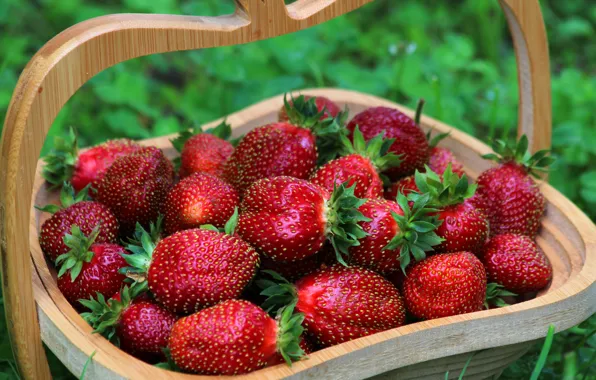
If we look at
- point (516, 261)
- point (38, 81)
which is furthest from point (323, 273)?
point (38, 81)

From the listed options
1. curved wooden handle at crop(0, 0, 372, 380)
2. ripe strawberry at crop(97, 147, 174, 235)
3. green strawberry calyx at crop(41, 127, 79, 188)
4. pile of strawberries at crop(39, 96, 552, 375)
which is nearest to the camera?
curved wooden handle at crop(0, 0, 372, 380)

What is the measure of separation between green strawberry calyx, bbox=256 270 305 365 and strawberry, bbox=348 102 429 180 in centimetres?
35

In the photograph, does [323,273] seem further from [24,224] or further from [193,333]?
[24,224]

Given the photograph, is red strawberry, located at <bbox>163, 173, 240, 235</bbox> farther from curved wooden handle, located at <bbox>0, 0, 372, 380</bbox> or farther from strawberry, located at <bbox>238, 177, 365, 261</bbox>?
curved wooden handle, located at <bbox>0, 0, 372, 380</bbox>

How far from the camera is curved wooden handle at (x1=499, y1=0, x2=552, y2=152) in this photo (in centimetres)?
147

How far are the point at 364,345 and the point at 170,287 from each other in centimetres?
27

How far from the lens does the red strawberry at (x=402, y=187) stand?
4.50ft

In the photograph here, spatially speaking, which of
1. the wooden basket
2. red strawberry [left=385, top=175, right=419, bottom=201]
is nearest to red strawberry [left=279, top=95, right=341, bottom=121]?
red strawberry [left=385, top=175, right=419, bottom=201]

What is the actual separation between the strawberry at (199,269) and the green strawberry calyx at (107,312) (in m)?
0.04

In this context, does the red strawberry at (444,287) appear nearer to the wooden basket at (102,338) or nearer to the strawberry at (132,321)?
the wooden basket at (102,338)

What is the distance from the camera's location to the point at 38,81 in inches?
40.6

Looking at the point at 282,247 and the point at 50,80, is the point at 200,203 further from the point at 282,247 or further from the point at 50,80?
the point at 50,80

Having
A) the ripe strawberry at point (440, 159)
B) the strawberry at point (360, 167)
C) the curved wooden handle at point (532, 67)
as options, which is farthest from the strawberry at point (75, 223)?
the curved wooden handle at point (532, 67)

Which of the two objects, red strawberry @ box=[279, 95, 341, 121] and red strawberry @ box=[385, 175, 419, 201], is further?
red strawberry @ box=[279, 95, 341, 121]
